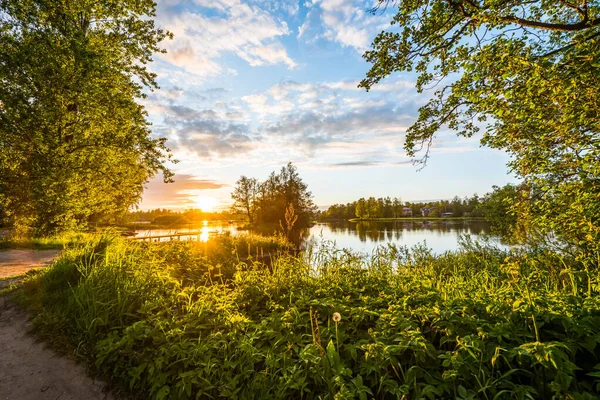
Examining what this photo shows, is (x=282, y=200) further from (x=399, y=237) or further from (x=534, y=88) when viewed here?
(x=534, y=88)

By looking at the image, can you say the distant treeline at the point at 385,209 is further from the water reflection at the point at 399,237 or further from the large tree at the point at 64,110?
the large tree at the point at 64,110

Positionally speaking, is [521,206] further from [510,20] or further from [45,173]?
[45,173]

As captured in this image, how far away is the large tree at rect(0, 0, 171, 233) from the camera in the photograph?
37.9 feet

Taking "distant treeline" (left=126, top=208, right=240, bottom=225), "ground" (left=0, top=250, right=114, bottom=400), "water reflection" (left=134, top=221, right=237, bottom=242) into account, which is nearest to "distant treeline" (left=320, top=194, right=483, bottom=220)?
"distant treeline" (left=126, top=208, right=240, bottom=225)

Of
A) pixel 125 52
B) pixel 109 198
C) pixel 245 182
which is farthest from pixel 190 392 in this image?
pixel 245 182

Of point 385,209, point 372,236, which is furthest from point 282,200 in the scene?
point 385,209

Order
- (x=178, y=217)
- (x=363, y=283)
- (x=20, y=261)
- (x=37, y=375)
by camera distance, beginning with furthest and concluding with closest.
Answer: (x=178, y=217)
(x=20, y=261)
(x=363, y=283)
(x=37, y=375)

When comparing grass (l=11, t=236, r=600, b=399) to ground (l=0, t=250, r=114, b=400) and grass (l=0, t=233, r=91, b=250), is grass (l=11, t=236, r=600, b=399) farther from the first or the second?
grass (l=0, t=233, r=91, b=250)

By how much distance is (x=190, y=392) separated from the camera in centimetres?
263

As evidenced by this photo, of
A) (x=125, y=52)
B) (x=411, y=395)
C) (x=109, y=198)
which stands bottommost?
(x=411, y=395)

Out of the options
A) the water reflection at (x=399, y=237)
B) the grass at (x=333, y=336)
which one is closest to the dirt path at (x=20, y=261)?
the grass at (x=333, y=336)

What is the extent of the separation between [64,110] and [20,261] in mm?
7222

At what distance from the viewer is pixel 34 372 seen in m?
3.45

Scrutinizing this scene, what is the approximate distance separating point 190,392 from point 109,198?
1699 centimetres
